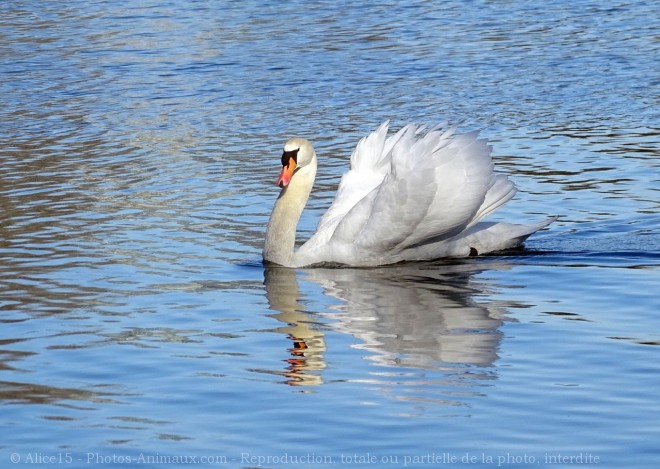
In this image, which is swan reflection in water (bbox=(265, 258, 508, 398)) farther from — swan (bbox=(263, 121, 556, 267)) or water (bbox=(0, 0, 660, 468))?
swan (bbox=(263, 121, 556, 267))

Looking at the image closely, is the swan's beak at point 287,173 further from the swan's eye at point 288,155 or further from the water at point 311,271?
the water at point 311,271

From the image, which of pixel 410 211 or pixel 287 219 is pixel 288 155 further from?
pixel 410 211

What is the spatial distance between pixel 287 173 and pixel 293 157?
0.15 metres

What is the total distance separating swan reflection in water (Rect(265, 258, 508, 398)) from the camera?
828cm

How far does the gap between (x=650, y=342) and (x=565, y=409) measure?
1449 millimetres

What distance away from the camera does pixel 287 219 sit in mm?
11461

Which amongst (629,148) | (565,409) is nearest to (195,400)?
(565,409)

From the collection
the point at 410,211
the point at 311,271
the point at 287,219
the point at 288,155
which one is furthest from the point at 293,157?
the point at 410,211

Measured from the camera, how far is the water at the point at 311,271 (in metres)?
7.20

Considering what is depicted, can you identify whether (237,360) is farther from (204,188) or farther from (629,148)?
(629,148)

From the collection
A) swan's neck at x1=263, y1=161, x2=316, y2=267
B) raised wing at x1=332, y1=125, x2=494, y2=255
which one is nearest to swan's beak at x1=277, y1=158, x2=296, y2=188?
swan's neck at x1=263, y1=161, x2=316, y2=267

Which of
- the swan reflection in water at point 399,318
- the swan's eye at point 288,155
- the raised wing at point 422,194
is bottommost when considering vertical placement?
the swan reflection in water at point 399,318

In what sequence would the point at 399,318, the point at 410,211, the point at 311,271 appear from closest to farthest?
the point at 399,318 → the point at 410,211 → the point at 311,271

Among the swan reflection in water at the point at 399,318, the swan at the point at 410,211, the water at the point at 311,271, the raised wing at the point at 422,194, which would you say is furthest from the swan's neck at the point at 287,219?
the raised wing at the point at 422,194
